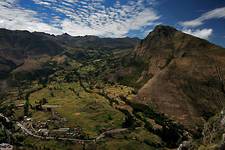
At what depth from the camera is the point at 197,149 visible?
333 ft

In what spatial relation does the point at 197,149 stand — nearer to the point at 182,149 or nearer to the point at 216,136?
the point at 216,136

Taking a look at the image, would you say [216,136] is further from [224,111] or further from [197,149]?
[224,111]

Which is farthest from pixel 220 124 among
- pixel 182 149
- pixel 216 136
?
pixel 182 149

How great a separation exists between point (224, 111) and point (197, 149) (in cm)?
2165

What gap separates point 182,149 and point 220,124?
65.6ft

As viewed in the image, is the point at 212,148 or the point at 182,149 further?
the point at 182,149

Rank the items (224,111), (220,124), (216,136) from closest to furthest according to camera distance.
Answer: (216,136)
(220,124)
(224,111)

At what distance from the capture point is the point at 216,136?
9988 centimetres

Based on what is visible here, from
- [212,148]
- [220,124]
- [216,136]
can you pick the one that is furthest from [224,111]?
[212,148]

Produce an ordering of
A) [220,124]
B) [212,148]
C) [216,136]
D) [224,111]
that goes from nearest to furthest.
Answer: [212,148] → [216,136] → [220,124] → [224,111]

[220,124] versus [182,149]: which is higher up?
[220,124]

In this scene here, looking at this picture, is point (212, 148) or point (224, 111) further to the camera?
point (224, 111)

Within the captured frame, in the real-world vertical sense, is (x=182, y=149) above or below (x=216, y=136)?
below

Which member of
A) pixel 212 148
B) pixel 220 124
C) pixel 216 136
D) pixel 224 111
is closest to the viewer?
pixel 212 148
